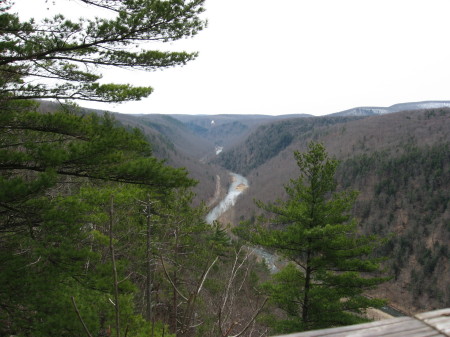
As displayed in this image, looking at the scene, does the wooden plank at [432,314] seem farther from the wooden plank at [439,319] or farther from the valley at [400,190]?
the valley at [400,190]

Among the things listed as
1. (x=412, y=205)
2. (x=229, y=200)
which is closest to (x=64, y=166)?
(x=412, y=205)

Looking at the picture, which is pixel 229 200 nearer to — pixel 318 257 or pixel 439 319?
pixel 318 257

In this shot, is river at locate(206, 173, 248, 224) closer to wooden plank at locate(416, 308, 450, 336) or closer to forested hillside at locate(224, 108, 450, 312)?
forested hillside at locate(224, 108, 450, 312)

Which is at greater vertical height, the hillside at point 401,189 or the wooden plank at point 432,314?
the wooden plank at point 432,314

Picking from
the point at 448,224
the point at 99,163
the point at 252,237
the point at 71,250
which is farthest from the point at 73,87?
the point at 448,224

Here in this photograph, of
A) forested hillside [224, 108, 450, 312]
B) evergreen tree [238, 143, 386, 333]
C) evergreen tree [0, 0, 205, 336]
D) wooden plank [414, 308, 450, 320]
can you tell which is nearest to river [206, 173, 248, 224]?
forested hillside [224, 108, 450, 312]

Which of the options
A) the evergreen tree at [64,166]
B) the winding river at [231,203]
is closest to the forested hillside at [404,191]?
the winding river at [231,203]
